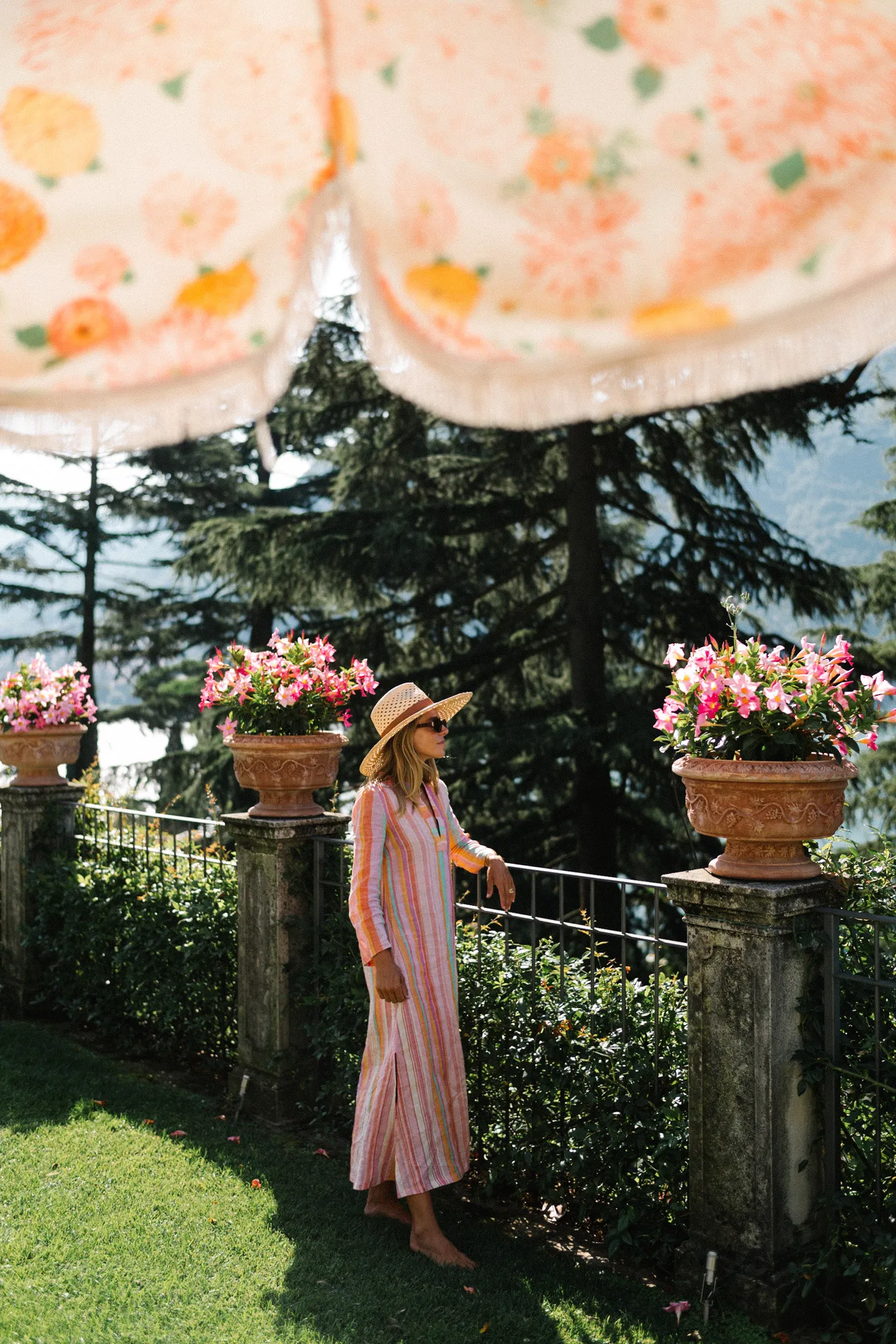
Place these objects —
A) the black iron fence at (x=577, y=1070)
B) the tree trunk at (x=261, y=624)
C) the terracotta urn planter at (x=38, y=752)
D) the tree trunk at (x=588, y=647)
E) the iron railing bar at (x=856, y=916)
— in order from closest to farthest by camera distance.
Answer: the iron railing bar at (x=856, y=916) < the black iron fence at (x=577, y=1070) < the terracotta urn planter at (x=38, y=752) < the tree trunk at (x=588, y=647) < the tree trunk at (x=261, y=624)

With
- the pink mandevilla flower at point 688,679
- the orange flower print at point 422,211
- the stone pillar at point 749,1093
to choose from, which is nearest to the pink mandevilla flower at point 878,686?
the pink mandevilla flower at point 688,679

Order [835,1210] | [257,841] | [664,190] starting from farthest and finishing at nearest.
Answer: [257,841] < [835,1210] < [664,190]

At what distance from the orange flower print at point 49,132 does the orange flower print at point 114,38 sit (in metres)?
0.03

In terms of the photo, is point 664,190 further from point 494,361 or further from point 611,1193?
point 611,1193

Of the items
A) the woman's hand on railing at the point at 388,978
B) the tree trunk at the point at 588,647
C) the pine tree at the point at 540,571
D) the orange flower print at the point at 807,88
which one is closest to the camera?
the orange flower print at the point at 807,88

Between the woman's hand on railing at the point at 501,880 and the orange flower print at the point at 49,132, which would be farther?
the woman's hand on railing at the point at 501,880

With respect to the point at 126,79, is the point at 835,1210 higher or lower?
lower

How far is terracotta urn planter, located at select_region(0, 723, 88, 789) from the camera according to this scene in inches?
310

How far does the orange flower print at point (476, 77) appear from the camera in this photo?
43.3 inches

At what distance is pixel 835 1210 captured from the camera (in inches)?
148

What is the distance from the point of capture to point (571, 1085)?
4445 mm

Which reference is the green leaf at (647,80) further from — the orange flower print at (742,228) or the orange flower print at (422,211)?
the orange flower print at (422,211)

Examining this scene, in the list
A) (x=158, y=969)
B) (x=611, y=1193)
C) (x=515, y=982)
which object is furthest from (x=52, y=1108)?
(x=611, y=1193)

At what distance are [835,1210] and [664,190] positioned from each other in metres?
3.65
